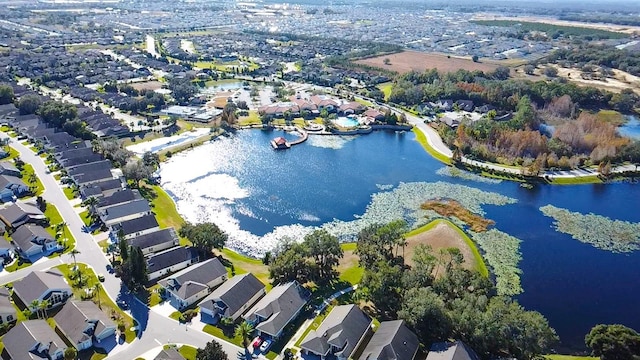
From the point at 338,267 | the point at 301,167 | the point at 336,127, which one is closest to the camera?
the point at 338,267

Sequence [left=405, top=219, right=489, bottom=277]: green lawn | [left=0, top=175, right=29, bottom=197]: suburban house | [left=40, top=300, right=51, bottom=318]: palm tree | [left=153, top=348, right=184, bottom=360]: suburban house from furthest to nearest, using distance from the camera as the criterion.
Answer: [left=0, top=175, right=29, bottom=197]: suburban house → [left=405, top=219, right=489, bottom=277]: green lawn → [left=40, top=300, right=51, bottom=318]: palm tree → [left=153, top=348, right=184, bottom=360]: suburban house

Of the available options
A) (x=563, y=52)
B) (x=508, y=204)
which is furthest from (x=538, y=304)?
(x=563, y=52)

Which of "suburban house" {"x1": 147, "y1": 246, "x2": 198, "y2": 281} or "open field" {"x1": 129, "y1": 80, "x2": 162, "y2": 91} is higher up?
"suburban house" {"x1": 147, "y1": 246, "x2": 198, "y2": 281}

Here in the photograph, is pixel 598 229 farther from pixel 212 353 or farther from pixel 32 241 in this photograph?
pixel 32 241

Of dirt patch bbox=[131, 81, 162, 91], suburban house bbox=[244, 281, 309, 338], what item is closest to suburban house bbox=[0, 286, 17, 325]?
suburban house bbox=[244, 281, 309, 338]

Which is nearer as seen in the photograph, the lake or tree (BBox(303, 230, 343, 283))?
tree (BBox(303, 230, 343, 283))

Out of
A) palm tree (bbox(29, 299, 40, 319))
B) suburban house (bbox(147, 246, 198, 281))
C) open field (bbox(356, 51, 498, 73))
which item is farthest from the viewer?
open field (bbox(356, 51, 498, 73))

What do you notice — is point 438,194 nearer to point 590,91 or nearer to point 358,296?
point 358,296

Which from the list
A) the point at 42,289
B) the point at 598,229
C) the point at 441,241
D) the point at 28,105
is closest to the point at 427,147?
the point at 598,229

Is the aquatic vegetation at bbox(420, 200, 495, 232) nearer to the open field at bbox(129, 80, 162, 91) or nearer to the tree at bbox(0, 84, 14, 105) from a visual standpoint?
the open field at bbox(129, 80, 162, 91)
